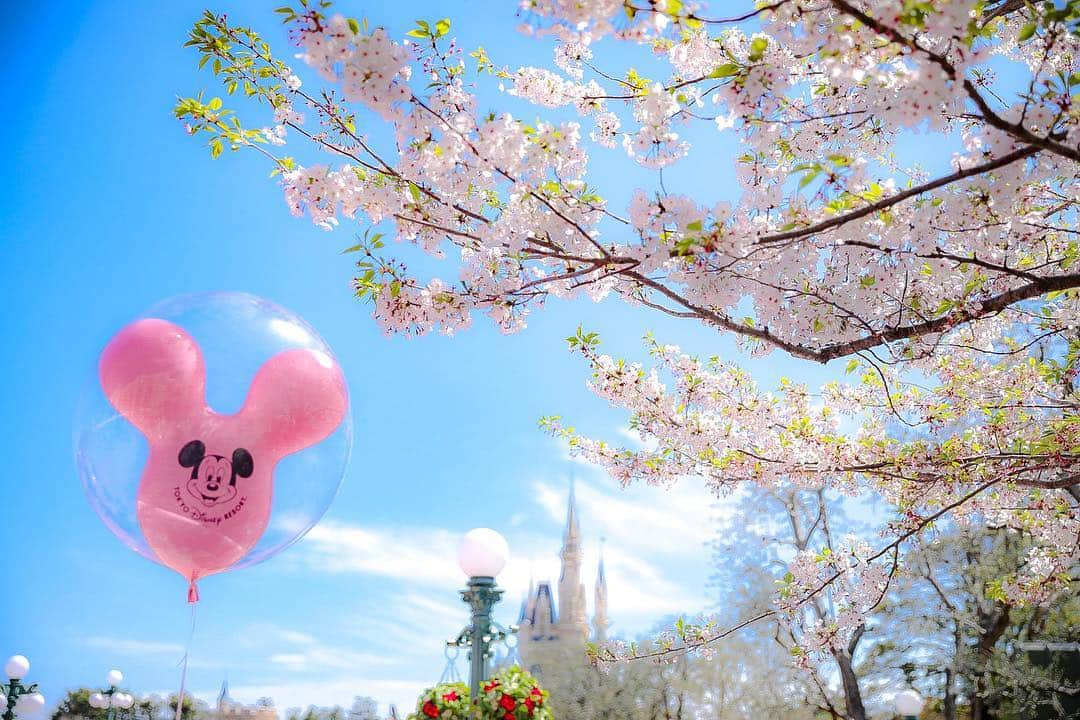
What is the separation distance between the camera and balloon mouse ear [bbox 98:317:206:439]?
4.45 m

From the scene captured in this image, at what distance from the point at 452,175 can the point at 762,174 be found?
132 centimetres

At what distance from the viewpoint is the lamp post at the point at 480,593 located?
483cm

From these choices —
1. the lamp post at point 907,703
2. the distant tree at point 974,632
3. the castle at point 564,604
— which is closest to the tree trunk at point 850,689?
the distant tree at point 974,632

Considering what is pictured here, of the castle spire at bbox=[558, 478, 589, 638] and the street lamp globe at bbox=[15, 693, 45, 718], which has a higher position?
the castle spire at bbox=[558, 478, 589, 638]

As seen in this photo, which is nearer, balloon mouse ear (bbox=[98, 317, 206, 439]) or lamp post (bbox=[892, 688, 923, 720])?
balloon mouse ear (bbox=[98, 317, 206, 439])

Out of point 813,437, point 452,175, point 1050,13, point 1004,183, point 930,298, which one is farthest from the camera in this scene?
point 813,437

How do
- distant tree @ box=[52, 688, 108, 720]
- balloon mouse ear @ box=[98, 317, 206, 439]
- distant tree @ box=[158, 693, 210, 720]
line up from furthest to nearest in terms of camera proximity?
distant tree @ box=[52, 688, 108, 720] < distant tree @ box=[158, 693, 210, 720] < balloon mouse ear @ box=[98, 317, 206, 439]

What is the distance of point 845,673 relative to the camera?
38.5 ft

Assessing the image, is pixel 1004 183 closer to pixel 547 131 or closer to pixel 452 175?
pixel 547 131

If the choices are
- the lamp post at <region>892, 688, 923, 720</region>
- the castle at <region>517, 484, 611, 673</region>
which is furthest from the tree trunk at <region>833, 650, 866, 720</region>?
the castle at <region>517, 484, 611, 673</region>

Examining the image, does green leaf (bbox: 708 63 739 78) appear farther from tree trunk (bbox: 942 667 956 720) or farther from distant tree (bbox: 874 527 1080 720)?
tree trunk (bbox: 942 667 956 720)

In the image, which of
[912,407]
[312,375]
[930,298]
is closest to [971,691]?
[912,407]

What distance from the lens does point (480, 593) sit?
490 cm

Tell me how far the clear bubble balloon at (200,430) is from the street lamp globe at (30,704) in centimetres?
653
